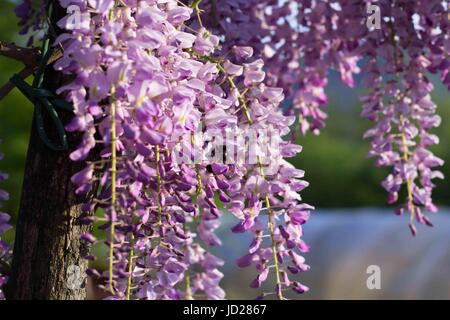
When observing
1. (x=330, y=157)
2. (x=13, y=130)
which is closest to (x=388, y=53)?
(x=13, y=130)

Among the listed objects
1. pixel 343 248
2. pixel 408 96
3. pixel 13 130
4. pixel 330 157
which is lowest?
pixel 408 96

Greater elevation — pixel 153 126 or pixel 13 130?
pixel 13 130

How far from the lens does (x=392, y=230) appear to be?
5391 mm

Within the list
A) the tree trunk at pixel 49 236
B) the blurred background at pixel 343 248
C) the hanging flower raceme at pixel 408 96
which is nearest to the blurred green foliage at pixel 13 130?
the blurred background at pixel 343 248

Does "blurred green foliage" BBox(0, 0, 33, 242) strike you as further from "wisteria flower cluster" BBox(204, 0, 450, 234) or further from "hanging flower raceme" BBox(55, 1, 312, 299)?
"hanging flower raceme" BBox(55, 1, 312, 299)

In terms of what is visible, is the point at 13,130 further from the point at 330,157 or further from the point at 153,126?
the point at 330,157

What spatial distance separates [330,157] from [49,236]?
405 inches

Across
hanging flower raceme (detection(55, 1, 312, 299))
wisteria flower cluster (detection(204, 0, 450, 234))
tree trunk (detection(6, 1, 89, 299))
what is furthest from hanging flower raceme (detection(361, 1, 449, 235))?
tree trunk (detection(6, 1, 89, 299))

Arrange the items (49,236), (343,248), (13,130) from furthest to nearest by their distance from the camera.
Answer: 1. (343,248)
2. (13,130)
3. (49,236)

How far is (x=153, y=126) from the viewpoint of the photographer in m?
1.02

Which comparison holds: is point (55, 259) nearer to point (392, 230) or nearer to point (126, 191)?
point (126, 191)

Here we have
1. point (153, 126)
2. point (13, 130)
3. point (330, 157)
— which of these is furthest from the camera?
point (330, 157)

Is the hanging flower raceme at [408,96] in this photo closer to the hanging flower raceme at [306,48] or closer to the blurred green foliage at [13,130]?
the hanging flower raceme at [306,48]
